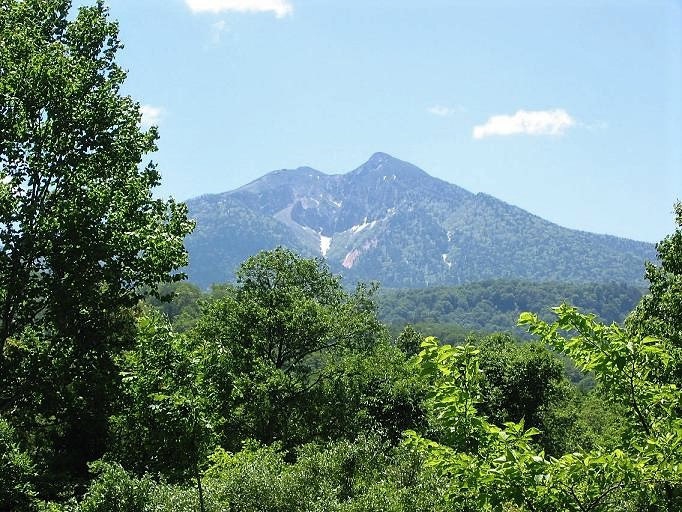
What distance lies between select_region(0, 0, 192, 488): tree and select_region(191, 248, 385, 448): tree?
945cm

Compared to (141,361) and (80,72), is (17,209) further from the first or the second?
(141,361)

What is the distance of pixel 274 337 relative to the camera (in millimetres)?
33625

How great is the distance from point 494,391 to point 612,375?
101 feet

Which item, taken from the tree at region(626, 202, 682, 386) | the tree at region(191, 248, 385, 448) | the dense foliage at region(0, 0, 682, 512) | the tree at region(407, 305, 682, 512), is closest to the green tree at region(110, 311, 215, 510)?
the dense foliage at region(0, 0, 682, 512)

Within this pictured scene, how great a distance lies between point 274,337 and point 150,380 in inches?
857

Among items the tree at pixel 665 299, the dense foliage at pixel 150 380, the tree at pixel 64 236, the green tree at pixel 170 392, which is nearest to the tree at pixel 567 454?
the dense foliage at pixel 150 380

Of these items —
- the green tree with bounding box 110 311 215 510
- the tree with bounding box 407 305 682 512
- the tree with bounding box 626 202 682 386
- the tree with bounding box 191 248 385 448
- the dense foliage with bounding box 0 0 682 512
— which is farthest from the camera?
the tree with bounding box 191 248 385 448

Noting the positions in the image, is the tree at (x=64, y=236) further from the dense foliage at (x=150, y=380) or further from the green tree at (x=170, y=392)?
the green tree at (x=170, y=392)

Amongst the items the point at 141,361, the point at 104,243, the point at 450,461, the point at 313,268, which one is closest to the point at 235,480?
the point at 141,361

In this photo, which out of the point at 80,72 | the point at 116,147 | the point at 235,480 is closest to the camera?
the point at 235,480

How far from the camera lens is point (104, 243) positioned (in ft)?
53.7

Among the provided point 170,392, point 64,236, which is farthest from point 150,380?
point 64,236

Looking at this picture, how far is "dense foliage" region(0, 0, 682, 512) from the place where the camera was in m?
8.18

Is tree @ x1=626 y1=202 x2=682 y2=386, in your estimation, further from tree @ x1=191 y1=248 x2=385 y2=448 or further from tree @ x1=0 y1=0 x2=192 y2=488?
tree @ x1=0 y1=0 x2=192 y2=488
